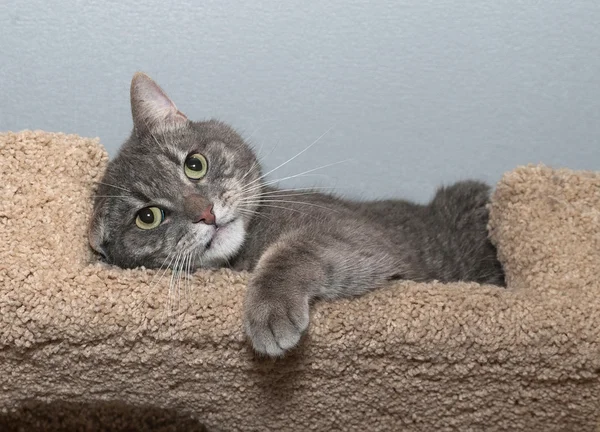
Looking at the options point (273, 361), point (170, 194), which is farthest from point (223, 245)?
point (273, 361)

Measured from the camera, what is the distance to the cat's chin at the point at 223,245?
140 centimetres

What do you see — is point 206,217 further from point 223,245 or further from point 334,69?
point 334,69

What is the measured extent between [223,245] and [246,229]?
0.12m

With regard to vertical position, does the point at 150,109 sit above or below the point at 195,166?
above

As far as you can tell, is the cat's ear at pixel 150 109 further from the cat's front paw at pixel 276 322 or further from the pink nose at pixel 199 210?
the cat's front paw at pixel 276 322

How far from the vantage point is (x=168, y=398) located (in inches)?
54.2

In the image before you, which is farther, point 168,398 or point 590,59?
point 590,59

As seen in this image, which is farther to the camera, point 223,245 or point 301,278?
point 223,245

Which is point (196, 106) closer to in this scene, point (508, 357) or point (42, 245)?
point (42, 245)

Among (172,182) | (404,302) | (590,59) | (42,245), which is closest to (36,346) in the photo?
(42,245)

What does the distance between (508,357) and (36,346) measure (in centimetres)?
96

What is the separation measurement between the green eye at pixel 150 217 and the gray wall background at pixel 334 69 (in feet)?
2.07

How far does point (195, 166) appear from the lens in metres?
A: 1.54

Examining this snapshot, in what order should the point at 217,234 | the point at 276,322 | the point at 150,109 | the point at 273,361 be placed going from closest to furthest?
the point at 276,322 → the point at 273,361 → the point at 217,234 → the point at 150,109
